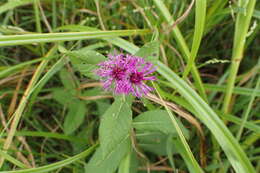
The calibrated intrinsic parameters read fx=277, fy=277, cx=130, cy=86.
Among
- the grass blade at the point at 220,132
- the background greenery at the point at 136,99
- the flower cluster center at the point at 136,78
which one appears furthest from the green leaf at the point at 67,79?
the flower cluster center at the point at 136,78

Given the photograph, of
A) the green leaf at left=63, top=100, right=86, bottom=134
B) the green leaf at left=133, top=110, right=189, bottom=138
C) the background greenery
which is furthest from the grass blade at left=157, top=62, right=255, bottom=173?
the green leaf at left=63, top=100, right=86, bottom=134

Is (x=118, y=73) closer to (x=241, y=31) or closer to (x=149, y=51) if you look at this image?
(x=149, y=51)

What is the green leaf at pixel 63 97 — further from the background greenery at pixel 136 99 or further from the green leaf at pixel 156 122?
the green leaf at pixel 156 122

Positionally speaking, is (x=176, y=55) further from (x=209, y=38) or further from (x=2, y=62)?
(x=2, y=62)

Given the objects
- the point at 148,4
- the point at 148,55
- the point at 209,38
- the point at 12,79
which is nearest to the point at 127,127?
the point at 148,55

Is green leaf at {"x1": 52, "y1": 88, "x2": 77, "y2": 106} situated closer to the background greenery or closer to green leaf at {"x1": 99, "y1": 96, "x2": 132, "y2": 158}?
the background greenery

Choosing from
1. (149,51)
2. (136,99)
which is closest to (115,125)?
(149,51)

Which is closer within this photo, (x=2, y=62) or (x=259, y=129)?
(x=259, y=129)
